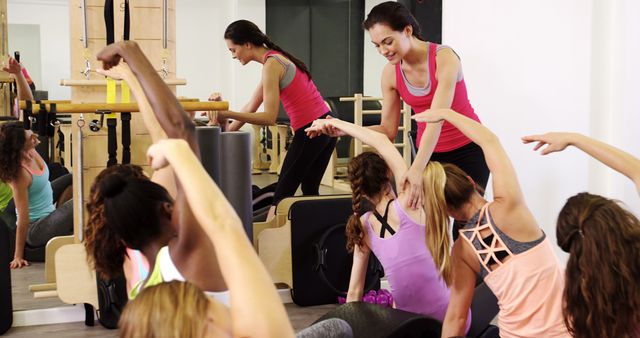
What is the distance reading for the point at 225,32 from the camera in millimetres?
3633

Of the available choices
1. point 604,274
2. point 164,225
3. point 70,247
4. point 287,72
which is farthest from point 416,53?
point 70,247

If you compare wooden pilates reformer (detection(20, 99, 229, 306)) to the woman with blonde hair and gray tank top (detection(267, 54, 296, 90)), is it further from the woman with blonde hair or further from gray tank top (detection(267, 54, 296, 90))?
the woman with blonde hair

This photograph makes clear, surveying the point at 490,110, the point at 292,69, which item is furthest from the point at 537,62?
the point at 292,69

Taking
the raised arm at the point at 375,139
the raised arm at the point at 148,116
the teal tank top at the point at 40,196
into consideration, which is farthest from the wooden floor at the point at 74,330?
the raised arm at the point at 148,116

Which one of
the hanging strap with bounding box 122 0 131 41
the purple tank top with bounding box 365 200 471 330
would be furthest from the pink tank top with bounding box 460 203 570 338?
the hanging strap with bounding box 122 0 131 41

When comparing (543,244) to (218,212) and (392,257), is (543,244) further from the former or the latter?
(218,212)

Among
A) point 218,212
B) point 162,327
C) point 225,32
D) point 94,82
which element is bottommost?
point 162,327

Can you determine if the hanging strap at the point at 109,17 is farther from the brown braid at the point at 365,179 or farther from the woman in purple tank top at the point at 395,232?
the brown braid at the point at 365,179

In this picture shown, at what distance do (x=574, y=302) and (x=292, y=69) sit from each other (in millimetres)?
2337

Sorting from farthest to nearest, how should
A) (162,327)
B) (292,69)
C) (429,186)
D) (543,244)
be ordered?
(292,69), (429,186), (543,244), (162,327)

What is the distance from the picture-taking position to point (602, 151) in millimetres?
2117

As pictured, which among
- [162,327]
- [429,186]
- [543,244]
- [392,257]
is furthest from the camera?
[392,257]

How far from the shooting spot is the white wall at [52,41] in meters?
3.33

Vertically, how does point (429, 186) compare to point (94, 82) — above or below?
below
